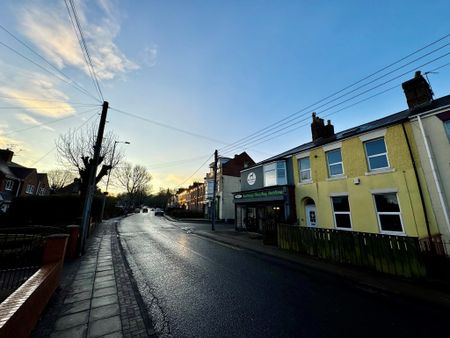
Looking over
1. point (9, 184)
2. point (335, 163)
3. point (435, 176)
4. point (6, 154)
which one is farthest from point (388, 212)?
point (6, 154)

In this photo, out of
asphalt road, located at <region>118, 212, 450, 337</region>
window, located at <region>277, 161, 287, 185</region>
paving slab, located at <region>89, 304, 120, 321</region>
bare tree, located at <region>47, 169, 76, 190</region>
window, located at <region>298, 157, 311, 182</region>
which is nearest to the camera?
asphalt road, located at <region>118, 212, 450, 337</region>

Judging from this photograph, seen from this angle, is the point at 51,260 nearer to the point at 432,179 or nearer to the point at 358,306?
the point at 358,306

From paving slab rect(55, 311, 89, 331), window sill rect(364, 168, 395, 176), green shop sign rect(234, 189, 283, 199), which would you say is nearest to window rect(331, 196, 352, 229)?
window sill rect(364, 168, 395, 176)

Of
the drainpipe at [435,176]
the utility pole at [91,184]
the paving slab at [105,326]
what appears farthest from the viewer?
the utility pole at [91,184]

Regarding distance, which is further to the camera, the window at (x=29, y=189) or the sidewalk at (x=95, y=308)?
the window at (x=29, y=189)

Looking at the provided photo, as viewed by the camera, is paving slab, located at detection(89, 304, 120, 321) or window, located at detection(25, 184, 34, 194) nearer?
paving slab, located at detection(89, 304, 120, 321)

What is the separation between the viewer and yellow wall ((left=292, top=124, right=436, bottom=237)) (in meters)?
10.1

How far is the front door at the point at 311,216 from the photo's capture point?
1453cm

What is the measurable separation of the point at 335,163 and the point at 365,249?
6.91 metres

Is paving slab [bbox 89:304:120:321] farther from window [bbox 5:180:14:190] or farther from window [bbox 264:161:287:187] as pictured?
window [bbox 5:180:14:190]

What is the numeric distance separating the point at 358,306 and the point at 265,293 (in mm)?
2278

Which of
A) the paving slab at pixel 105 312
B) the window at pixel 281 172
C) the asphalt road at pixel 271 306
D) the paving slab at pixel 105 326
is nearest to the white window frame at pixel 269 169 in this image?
the window at pixel 281 172

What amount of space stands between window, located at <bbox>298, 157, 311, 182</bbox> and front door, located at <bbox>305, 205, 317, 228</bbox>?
2188mm

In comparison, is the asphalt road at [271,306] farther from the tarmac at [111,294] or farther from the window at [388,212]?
the window at [388,212]
